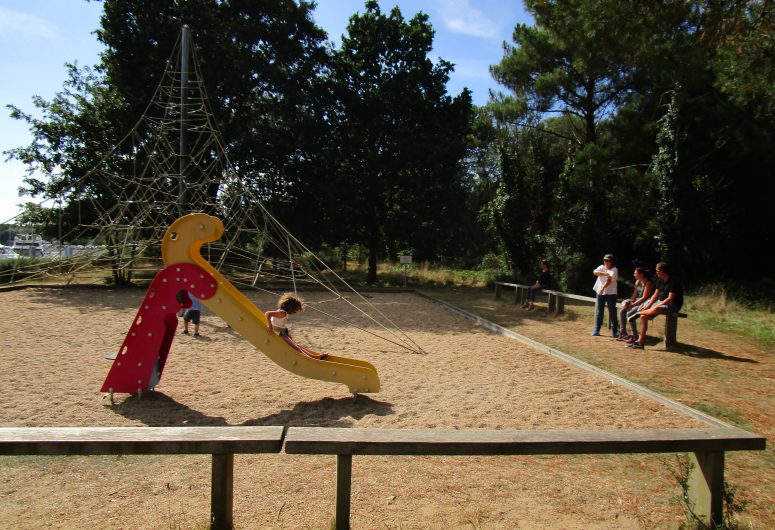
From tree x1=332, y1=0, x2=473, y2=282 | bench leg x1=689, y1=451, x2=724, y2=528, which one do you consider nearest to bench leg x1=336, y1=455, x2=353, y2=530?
bench leg x1=689, y1=451, x2=724, y2=528

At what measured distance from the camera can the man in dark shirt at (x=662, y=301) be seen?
7.98 m

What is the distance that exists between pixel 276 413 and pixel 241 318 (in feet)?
3.61

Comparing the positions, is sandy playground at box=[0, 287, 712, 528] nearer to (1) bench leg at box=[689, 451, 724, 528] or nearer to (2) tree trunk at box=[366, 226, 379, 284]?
Answer: (1) bench leg at box=[689, 451, 724, 528]

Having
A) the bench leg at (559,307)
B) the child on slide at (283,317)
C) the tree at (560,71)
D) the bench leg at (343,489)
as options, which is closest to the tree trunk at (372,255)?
the tree at (560,71)

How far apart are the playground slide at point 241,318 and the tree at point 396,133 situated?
1435 cm

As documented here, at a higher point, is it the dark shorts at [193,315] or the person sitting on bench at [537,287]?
the person sitting on bench at [537,287]

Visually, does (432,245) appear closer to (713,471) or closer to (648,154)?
(648,154)

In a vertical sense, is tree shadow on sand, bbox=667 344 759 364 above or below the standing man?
below

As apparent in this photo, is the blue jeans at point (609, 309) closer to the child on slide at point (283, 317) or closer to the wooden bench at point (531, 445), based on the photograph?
the child on slide at point (283, 317)

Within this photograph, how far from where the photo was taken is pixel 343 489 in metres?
2.53

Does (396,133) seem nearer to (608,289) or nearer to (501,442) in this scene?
(608,289)

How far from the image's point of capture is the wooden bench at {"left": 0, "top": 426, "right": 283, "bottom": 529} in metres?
2.32

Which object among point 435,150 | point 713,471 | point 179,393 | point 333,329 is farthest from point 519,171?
point 713,471

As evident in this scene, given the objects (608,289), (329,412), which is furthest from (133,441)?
(608,289)
